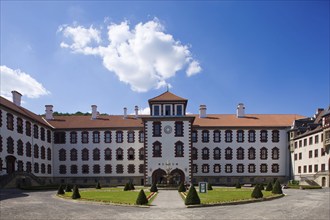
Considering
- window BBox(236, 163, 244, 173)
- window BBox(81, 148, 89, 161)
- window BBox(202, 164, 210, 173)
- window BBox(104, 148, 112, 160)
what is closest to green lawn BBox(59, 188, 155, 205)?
window BBox(104, 148, 112, 160)

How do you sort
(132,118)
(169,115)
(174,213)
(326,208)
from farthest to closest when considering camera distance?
(132,118) → (169,115) → (326,208) → (174,213)

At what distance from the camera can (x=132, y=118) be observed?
6103 centimetres

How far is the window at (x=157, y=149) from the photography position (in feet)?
169

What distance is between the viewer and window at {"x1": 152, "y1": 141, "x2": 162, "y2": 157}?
169 feet

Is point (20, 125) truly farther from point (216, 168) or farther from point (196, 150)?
point (216, 168)

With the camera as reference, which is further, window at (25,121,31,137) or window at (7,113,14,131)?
window at (25,121,31,137)

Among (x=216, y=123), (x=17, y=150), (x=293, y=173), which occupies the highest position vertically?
(x=216, y=123)

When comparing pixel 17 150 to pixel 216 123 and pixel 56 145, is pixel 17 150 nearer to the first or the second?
pixel 56 145

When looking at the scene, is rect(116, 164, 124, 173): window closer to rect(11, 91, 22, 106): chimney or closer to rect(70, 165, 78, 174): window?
rect(70, 165, 78, 174): window

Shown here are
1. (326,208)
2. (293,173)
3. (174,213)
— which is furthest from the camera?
(293,173)

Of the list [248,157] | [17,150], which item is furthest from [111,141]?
[248,157]

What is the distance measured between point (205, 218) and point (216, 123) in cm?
4249

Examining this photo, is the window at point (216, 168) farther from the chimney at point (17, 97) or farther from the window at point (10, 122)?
the chimney at point (17, 97)

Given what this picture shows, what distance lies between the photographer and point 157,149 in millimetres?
51531
